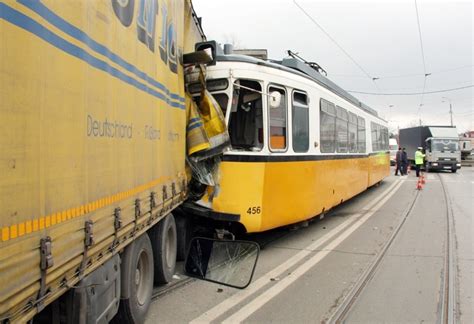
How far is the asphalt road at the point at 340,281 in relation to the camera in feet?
16.0

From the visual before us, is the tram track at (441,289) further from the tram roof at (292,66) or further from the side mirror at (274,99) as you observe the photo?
the tram roof at (292,66)

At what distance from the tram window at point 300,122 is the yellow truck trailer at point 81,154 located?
3.19 metres

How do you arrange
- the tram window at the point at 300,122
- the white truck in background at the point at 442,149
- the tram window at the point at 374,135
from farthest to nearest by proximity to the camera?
the white truck in background at the point at 442,149, the tram window at the point at 374,135, the tram window at the point at 300,122

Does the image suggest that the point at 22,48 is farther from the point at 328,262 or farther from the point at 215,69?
the point at 328,262

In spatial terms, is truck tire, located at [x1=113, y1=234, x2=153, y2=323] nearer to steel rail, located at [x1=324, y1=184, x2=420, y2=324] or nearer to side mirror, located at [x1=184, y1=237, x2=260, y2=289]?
side mirror, located at [x1=184, y1=237, x2=260, y2=289]

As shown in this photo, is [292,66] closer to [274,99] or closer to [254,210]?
[274,99]

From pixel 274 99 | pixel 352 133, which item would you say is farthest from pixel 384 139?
pixel 274 99

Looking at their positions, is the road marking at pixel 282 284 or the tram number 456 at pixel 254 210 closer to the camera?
the road marking at pixel 282 284

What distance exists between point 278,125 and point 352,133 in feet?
18.9

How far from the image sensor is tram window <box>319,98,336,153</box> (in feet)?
29.7

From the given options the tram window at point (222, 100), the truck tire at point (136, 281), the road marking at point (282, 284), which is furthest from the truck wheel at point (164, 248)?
the tram window at point (222, 100)

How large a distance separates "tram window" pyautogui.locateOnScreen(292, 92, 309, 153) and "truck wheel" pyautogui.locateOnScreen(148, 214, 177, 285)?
2876 mm

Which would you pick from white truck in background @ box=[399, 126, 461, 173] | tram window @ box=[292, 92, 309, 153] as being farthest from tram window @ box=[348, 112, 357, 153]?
white truck in background @ box=[399, 126, 461, 173]

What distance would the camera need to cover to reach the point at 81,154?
8.93ft
